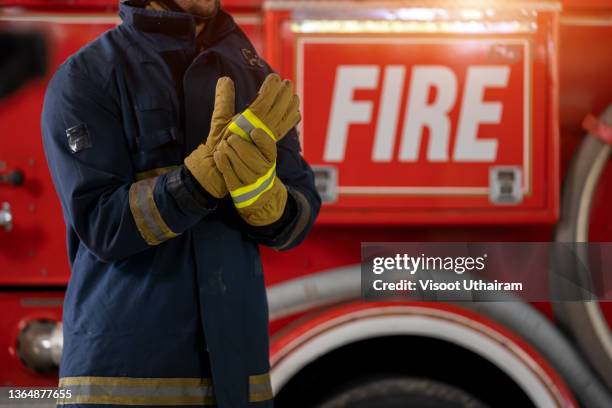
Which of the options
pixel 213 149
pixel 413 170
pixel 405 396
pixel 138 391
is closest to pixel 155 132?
Result: pixel 213 149

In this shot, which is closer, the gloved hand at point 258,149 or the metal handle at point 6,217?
the gloved hand at point 258,149

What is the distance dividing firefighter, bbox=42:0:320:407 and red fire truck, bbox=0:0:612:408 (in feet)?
1.57

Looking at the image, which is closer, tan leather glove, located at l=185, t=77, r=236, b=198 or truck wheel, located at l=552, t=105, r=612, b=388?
tan leather glove, located at l=185, t=77, r=236, b=198

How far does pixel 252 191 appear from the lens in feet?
4.18

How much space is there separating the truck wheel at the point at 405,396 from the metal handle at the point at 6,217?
0.90 metres

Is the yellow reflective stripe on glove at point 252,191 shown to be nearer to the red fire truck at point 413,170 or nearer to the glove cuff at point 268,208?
the glove cuff at point 268,208

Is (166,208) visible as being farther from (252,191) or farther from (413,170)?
(413,170)

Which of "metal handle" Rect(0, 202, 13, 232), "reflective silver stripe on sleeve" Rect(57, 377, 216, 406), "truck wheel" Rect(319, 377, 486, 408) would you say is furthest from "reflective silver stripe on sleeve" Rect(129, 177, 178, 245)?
"truck wheel" Rect(319, 377, 486, 408)

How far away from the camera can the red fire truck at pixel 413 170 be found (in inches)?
73.4

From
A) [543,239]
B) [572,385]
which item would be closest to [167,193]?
[543,239]

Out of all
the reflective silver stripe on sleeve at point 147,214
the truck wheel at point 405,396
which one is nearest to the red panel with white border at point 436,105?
the truck wheel at point 405,396

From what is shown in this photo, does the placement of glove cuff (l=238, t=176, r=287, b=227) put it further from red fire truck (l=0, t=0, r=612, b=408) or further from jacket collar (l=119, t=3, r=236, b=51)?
red fire truck (l=0, t=0, r=612, b=408)

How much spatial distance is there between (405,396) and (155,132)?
103 centimetres

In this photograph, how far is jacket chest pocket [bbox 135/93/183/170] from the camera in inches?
52.6
